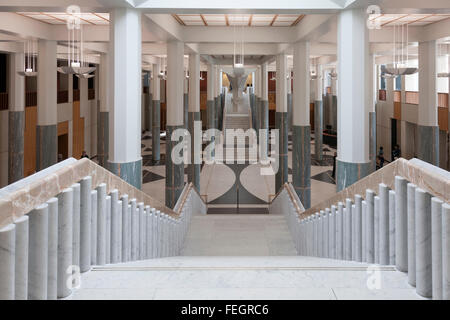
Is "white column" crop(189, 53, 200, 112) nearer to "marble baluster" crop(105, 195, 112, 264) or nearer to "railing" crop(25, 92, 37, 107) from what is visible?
"railing" crop(25, 92, 37, 107)

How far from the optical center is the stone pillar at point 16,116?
1964 cm

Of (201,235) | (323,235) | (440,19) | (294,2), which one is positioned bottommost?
(201,235)

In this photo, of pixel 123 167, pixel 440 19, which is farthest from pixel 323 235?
pixel 440 19

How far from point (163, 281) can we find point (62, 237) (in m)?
0.88

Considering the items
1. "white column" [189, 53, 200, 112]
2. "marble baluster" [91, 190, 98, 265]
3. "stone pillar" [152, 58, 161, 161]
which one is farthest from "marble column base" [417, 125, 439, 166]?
"stone pillar" [152, 58, 161, 161]

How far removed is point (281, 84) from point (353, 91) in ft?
37.6

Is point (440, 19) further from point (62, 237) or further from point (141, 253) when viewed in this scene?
point (62, 237)

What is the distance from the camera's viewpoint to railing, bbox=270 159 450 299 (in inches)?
128

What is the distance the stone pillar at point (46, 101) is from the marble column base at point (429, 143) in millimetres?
12820

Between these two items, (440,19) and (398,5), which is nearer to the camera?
(398,5)

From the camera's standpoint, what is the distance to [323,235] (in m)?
8.02

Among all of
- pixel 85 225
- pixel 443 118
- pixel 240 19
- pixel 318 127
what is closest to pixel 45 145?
pixel 240 19

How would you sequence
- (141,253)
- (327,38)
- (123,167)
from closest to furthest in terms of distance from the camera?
1. (141,253)
2. (123,167)
3. (327,38)

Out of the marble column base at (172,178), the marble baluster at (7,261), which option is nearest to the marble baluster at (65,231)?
the marble baluster at (7,261)
